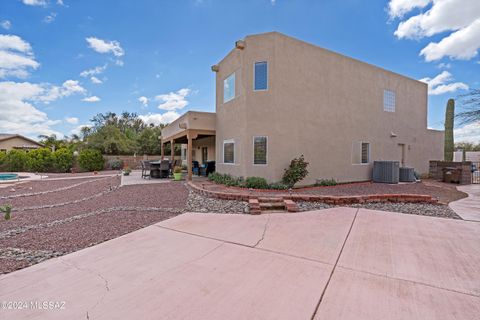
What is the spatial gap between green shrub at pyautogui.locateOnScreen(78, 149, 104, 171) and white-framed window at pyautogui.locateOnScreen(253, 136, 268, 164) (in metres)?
19.3

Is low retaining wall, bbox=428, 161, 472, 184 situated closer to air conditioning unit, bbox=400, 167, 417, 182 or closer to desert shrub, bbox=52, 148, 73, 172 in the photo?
air conditioning unit, bbox=400, 167, 417, 182

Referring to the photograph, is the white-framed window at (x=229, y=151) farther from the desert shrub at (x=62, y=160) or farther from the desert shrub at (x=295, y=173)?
the desert shrub at (x=62, y=160)

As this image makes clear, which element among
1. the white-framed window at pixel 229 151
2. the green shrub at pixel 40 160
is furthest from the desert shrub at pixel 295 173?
the green shrub at pixel 40 160

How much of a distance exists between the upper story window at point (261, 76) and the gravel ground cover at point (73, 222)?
5.75 meters

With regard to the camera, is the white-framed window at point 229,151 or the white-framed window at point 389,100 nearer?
the white-framed window at point 229,151

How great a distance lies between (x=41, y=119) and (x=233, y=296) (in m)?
37.7

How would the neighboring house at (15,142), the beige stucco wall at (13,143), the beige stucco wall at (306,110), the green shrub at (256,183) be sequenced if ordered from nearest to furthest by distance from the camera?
1. the green shrub at (256,183)
2. the beige stucco wall at (306,110)
3. the neighboring house at (15,142)
4. the beige stucco wall at (13,143)

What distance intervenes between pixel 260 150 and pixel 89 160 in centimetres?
1962

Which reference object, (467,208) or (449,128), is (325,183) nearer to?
(467,208)

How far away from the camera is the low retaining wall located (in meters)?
12.4

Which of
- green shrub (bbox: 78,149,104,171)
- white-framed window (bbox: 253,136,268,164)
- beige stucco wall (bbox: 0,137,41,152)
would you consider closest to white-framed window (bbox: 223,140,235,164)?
white-framed window (bbox: 253,136,268,164)

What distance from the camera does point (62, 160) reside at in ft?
70.6

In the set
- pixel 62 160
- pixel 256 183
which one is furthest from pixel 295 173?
pixel 62 160

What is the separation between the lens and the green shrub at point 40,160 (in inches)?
844
